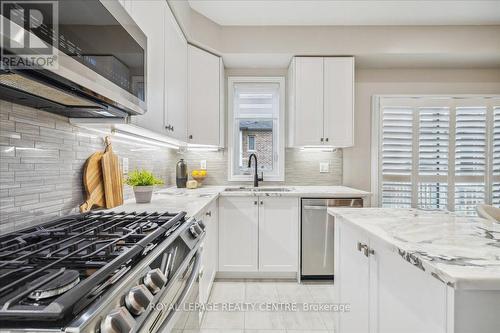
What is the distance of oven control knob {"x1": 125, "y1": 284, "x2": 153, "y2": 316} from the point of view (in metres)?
0.66

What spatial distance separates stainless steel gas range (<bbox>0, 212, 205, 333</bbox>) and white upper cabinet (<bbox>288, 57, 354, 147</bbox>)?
7.23ft

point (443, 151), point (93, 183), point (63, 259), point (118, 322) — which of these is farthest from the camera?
point (443, 151)

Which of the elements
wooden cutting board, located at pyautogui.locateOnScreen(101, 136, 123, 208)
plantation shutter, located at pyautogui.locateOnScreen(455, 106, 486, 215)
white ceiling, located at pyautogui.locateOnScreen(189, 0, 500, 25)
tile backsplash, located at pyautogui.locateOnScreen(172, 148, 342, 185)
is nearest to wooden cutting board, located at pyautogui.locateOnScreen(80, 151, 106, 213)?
wooden cutting board, located at pyautogui.locateOnScreen(101, 136, 123, 208)

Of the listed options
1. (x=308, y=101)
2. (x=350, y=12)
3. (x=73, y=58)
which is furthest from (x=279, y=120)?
(x=73, y=58)

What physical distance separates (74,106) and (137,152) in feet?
3.56

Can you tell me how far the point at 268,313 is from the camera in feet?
7.39

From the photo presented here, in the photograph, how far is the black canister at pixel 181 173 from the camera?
317 cm

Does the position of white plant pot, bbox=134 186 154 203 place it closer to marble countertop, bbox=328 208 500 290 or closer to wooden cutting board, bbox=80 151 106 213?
wooden cutting board, bbox=80 151 106 213

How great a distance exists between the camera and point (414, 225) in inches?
48.1

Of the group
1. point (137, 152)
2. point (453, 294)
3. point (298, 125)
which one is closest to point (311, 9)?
point (298, 125)

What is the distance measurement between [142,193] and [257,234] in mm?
1348

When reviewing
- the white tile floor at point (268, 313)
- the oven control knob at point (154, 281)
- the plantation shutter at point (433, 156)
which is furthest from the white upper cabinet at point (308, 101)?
the oven control knob at point (154, 281)

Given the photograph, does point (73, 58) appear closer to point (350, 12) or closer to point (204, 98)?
point (204, 98)

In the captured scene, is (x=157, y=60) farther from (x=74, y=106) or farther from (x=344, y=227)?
(x=344, y=227)
